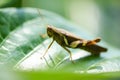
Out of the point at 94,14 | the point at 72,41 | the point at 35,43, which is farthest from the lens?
the point at 94,14

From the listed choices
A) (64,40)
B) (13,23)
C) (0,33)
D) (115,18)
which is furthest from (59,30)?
(115,18)

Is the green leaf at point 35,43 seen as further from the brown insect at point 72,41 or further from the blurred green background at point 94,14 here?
the blurred green background at point 94,14

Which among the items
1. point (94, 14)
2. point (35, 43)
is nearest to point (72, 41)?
point (35, 43)

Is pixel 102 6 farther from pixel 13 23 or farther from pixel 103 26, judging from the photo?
pixel 13 23

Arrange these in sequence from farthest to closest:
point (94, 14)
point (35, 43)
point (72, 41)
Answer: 1. point (94, 14)
2. point (72, 41)
3. point (35, 43)

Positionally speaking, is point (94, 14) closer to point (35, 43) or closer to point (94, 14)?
point (94, 14)

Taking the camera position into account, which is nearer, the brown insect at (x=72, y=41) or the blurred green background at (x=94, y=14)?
the brown insect at (x=72, y=41)

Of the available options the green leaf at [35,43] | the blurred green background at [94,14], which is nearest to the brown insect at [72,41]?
the green leaf at [35,43]
